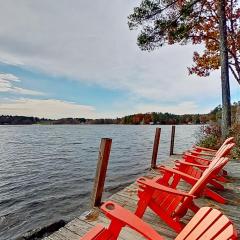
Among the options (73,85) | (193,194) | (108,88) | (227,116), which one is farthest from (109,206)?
(108,88)

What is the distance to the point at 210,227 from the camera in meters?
1.98

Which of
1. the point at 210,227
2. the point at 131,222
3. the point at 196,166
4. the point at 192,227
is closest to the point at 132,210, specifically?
the point at 196,166

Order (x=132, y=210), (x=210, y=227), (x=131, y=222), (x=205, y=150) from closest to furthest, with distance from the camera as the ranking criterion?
(x=210, y=227) → (x=131, y=222) → (x=132, y=210) → (x=205, y=150)

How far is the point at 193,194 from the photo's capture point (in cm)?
374

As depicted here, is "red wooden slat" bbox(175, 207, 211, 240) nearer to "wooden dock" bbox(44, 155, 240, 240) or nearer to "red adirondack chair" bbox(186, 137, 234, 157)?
"wooden dock" bbox(44, 155, 240, 240)

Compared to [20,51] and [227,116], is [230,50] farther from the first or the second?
[20,51]

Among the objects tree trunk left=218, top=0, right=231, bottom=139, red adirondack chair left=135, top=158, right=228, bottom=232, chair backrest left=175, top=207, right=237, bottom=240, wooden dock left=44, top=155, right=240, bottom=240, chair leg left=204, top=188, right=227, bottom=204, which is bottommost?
wooden dock left=44, top=155, right=240, bottom=240

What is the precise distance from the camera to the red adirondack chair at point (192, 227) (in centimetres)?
183

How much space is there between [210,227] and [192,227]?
25 cm

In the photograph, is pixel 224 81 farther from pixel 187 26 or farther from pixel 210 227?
pixel 210 227

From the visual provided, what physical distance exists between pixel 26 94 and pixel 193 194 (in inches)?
2506

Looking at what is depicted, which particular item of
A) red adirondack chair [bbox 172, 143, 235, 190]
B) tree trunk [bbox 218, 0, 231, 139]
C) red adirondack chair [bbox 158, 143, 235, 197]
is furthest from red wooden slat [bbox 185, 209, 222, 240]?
tree trunk [bbox 218, 0, 231, 139]

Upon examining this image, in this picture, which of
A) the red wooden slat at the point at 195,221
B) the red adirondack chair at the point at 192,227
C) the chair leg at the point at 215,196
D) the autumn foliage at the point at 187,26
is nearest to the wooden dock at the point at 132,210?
the chair leg at the point at 215,196

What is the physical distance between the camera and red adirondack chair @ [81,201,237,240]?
6.00ft
